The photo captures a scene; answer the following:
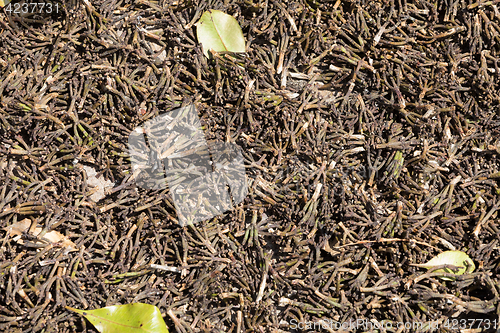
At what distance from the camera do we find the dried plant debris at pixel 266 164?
129 cm

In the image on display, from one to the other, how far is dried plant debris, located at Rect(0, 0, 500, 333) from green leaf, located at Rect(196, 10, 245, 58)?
3 centimetres

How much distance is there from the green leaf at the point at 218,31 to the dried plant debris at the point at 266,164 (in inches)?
1.2

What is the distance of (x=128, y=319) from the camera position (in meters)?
1.24

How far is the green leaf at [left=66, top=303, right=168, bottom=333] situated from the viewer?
48.2 inches

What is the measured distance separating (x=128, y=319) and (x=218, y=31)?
1.04m

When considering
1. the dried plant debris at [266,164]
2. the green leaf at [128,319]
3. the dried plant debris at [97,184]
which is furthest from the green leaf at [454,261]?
the dried plant debris at [97,184]

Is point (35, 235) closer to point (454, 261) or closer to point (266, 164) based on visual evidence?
point (266, 164)

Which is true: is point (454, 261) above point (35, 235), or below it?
below

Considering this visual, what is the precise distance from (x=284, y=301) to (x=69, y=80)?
109 centimetres

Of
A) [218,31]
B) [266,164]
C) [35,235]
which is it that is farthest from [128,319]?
[218,31]

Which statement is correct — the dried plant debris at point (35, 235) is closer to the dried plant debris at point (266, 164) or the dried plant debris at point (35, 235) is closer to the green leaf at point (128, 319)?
the dried plant debris at point (266, 164)

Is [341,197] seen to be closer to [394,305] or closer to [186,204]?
[394,305]

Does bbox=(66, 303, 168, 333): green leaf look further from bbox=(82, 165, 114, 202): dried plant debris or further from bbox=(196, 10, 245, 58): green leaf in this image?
bbox=(196, 10, 245, 58): green leaf

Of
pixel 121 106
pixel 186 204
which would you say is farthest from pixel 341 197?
pixel 121 106
